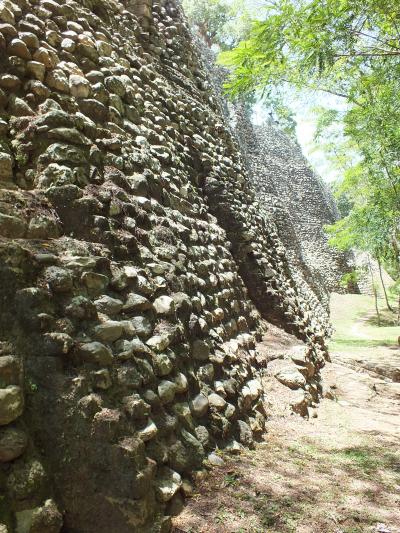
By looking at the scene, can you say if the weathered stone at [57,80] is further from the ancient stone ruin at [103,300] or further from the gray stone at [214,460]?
the gray stone at [214,460]

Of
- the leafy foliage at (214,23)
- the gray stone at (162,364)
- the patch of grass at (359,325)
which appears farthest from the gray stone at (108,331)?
the leafy foliage at (214,23)

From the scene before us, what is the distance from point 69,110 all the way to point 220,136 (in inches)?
168

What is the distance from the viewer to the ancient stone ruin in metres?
1.87

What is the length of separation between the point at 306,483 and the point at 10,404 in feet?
6.62

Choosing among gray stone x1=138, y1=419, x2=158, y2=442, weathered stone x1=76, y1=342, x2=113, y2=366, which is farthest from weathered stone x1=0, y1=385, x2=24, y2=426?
gray stone x1=138, y1=419, x2=158, y2=442

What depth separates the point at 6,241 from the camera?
2156 mm

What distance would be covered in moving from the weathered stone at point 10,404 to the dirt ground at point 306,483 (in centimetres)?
102

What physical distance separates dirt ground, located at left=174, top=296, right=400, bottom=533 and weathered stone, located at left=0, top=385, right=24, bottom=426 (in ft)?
3.34

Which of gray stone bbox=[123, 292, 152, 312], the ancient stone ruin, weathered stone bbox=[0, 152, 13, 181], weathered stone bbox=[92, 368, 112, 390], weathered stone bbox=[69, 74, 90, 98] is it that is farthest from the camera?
weathered stone bbox=[69, 74, 90, 98]

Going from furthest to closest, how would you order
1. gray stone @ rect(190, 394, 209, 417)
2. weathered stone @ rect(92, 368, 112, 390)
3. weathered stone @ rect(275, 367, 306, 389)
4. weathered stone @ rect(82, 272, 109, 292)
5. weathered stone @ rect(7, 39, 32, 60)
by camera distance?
weathered stone @ rect(275, 367, 306, 389) < weathered stone @ rect(7, 39, 32, 60) < gray stone @ rect(190, 394, 209, 417) < weathered stone @ rect(82, 272, 109, 292) < weathered stone @ rect(92, 368, 112, 390)

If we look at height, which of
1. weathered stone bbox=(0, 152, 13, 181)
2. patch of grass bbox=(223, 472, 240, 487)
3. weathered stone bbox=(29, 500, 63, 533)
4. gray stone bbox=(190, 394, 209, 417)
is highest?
weathered stone bbox=(0, 152, 13, 181)

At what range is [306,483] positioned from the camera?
271cm

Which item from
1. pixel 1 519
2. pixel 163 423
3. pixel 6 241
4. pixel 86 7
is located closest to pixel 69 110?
pixel 6 241

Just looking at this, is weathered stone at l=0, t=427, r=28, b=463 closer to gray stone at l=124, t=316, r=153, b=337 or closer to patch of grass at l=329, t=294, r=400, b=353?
gray stone at l=124, t=316, r=153, b=337
